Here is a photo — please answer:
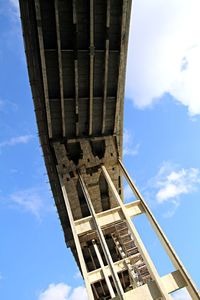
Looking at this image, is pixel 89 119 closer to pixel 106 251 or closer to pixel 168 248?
pixel 106 251

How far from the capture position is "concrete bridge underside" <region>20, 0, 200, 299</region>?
44.9ft

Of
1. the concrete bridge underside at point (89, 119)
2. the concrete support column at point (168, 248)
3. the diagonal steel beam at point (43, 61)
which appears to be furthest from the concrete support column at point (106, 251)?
the diagonal steel beam at point (43, 61)

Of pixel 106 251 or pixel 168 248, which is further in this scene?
pixel 106 251

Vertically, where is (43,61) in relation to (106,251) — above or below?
above

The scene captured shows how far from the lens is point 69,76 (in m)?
16.5

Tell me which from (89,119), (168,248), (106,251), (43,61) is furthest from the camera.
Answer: (89,119)

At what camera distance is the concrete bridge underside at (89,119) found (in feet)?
44.9

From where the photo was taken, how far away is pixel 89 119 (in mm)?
18266

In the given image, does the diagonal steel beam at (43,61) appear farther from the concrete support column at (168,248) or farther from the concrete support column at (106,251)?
the concrete support column at (168,248)

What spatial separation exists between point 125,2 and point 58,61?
4719mm

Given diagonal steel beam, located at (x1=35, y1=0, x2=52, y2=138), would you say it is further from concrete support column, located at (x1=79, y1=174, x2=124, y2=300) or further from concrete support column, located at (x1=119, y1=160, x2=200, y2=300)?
concrete support column, located at (x1=119, y1=160, x2=200, y2=300)

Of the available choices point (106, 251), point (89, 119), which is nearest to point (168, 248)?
point (106, 251)

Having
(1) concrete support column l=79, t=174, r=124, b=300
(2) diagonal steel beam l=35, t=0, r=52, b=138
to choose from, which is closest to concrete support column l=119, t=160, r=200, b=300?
(1) concrete support column l=79, t=174, r=124, b=300

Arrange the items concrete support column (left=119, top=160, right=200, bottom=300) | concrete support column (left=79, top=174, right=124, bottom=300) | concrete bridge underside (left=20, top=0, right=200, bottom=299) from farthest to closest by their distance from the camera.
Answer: concrete bridge underside (left=20, top=0, right=200, bottom=299)
concrete support column (left=119, top=160, right=200, bottom=300)
concrete support column (left=79, top=174, right=124, bottom=300)
